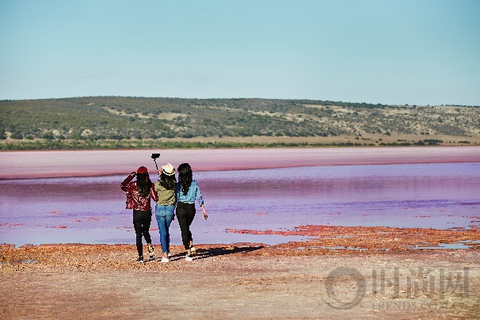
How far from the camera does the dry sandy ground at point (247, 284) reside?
9836 mm

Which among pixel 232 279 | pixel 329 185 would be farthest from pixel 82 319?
pixel 329 185

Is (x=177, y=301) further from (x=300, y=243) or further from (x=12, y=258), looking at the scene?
(x=300, y=243)

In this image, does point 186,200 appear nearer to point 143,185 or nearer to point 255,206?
point 143,185

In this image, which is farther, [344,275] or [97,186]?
[97,186]

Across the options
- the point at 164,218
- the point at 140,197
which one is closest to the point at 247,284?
the point at 164,218

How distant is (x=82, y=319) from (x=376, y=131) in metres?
129

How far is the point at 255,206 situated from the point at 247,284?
15.2 meters

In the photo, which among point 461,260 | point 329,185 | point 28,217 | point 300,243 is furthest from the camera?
point 329,185

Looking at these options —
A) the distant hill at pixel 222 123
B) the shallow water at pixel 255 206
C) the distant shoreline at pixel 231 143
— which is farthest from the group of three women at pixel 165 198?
the distant hill at pixel 222 123

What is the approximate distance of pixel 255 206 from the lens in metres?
26.8

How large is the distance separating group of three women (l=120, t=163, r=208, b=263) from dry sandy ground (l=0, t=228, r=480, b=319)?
535 mm

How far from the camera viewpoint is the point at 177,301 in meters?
10.5

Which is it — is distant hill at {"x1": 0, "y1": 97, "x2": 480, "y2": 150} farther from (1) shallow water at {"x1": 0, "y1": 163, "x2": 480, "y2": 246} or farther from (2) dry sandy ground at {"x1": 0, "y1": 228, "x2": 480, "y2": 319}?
(2) dry sandy ground at {"x1": 0, "y1": 228, "x2": 480, "y2": 319}

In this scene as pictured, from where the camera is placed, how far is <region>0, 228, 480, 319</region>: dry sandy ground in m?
9.84
